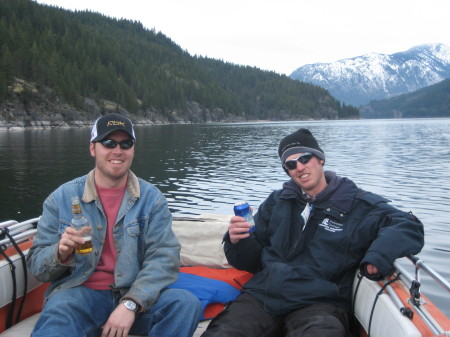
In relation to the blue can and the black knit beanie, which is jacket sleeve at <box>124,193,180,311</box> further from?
the black knit beanie

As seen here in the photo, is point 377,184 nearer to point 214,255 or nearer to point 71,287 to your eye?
point 214,255

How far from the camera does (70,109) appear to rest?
3760 inches

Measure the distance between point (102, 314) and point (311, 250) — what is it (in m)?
2.18

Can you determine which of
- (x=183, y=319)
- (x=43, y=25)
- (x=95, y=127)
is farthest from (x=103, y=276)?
(x=43, y=25)

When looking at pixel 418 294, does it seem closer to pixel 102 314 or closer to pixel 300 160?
pixel 300 160

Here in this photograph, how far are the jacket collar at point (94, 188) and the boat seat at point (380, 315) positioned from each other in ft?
8.01

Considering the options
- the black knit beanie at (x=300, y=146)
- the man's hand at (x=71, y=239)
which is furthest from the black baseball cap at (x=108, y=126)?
the black knit beanie at (x=300, y=146)

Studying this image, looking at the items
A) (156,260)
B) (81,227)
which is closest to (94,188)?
(81,227)

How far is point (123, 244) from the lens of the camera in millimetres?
4254

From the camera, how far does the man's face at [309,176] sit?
4.60 m

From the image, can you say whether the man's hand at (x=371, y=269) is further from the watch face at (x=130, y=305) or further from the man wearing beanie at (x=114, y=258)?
the watch face at (x=130, y=305)

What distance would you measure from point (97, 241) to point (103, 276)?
374 mm

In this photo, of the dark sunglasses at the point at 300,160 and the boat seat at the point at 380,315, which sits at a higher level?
the dark sunglasses at the point at 300,160

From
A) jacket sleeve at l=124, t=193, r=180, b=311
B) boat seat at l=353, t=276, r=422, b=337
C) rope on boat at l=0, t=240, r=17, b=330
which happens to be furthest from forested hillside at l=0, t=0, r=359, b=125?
boat seat at l=353, t=276, r=422, b=337
